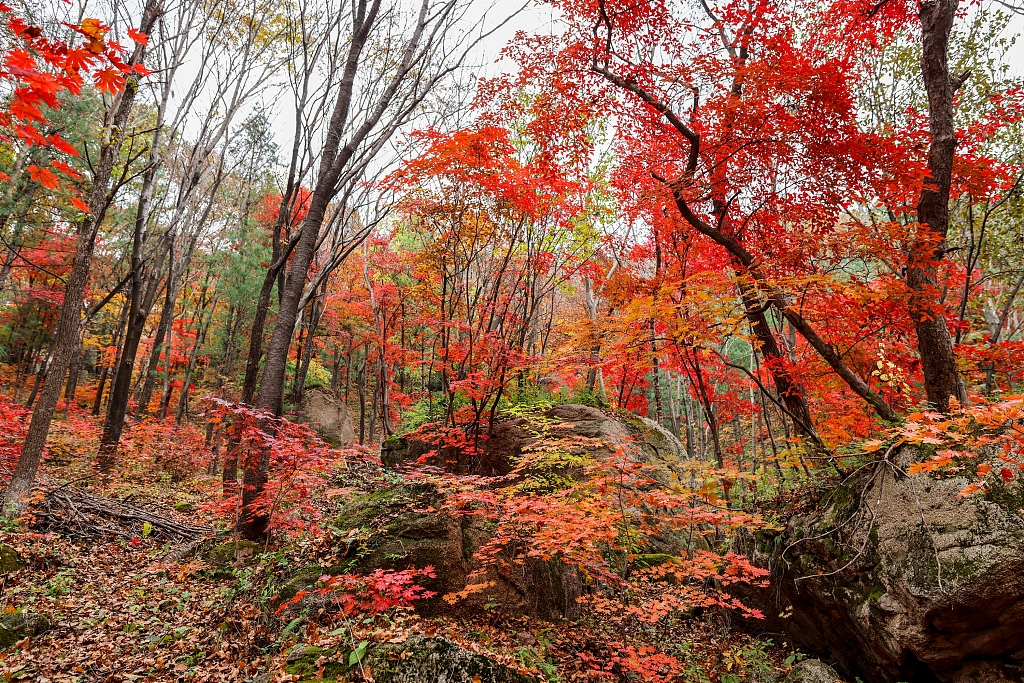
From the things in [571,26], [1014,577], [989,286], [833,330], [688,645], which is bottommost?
[688,645]

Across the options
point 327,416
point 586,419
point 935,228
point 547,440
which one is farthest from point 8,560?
point 327,416

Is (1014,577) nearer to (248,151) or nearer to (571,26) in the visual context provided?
(571,26)

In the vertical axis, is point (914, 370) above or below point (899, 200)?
below

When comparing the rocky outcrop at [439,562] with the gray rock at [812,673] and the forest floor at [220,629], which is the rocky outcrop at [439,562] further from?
the gray rock at [812,673]

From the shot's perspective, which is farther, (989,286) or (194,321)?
(194,321)

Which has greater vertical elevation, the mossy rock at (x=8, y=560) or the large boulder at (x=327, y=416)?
the large boulder at (x=327, y=416)

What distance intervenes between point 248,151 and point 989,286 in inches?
930

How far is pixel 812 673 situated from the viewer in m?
5.06

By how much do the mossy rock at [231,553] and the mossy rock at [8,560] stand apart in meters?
1.88

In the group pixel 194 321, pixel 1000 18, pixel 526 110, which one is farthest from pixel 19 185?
pixel 1000 18

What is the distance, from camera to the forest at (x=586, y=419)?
4.25m

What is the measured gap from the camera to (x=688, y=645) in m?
6.36

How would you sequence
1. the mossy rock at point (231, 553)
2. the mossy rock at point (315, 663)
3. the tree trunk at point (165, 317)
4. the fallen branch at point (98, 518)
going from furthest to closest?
1. the tree trunk at point (165, 317)
2. the fallen branch at point (98, 518)
3. the mossy rock at point (231, 553)
4. the mossy rock at point (315, 663)

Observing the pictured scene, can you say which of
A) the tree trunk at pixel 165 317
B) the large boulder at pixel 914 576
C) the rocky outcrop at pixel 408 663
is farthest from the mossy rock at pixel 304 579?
the tree trunk at pixel 165 317
